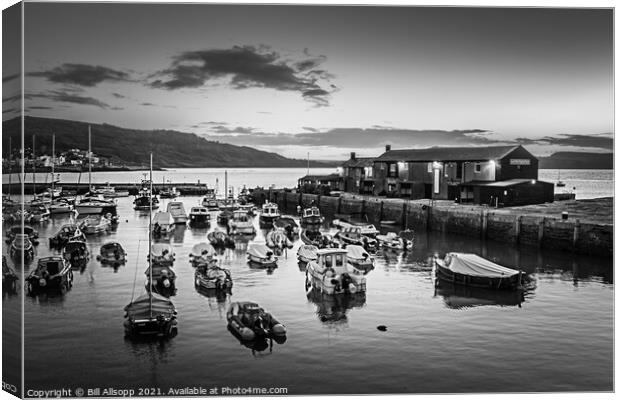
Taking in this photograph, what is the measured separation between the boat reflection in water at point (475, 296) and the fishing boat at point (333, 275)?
266cm

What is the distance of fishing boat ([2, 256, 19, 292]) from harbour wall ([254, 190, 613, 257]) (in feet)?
70.6

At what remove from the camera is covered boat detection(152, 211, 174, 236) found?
111ft

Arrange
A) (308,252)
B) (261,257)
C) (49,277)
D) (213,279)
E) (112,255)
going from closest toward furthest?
(49,277)
(213,279)
(261,257)
(112,255)
(308,252)

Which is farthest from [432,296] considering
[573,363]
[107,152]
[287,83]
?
[107,152]

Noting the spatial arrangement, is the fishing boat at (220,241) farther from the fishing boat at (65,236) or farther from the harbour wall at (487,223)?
the harbour wall at (487,223)

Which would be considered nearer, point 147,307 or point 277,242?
point 147,307

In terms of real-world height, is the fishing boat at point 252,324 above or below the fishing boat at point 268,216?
below

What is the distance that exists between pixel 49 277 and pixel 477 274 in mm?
13648

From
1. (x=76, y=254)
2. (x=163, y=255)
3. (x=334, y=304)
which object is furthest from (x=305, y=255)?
(x=76, y=254)

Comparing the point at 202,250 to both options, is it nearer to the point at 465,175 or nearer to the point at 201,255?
the point at 201,255

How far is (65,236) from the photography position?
95.6ft

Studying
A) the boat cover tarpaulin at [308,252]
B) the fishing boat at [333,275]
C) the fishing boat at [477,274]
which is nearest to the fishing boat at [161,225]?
the boat cover tarpaulin at [308,252]

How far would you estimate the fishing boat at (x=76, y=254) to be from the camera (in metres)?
24.3

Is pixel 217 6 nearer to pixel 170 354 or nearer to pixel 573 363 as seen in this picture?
pixel 170 354
